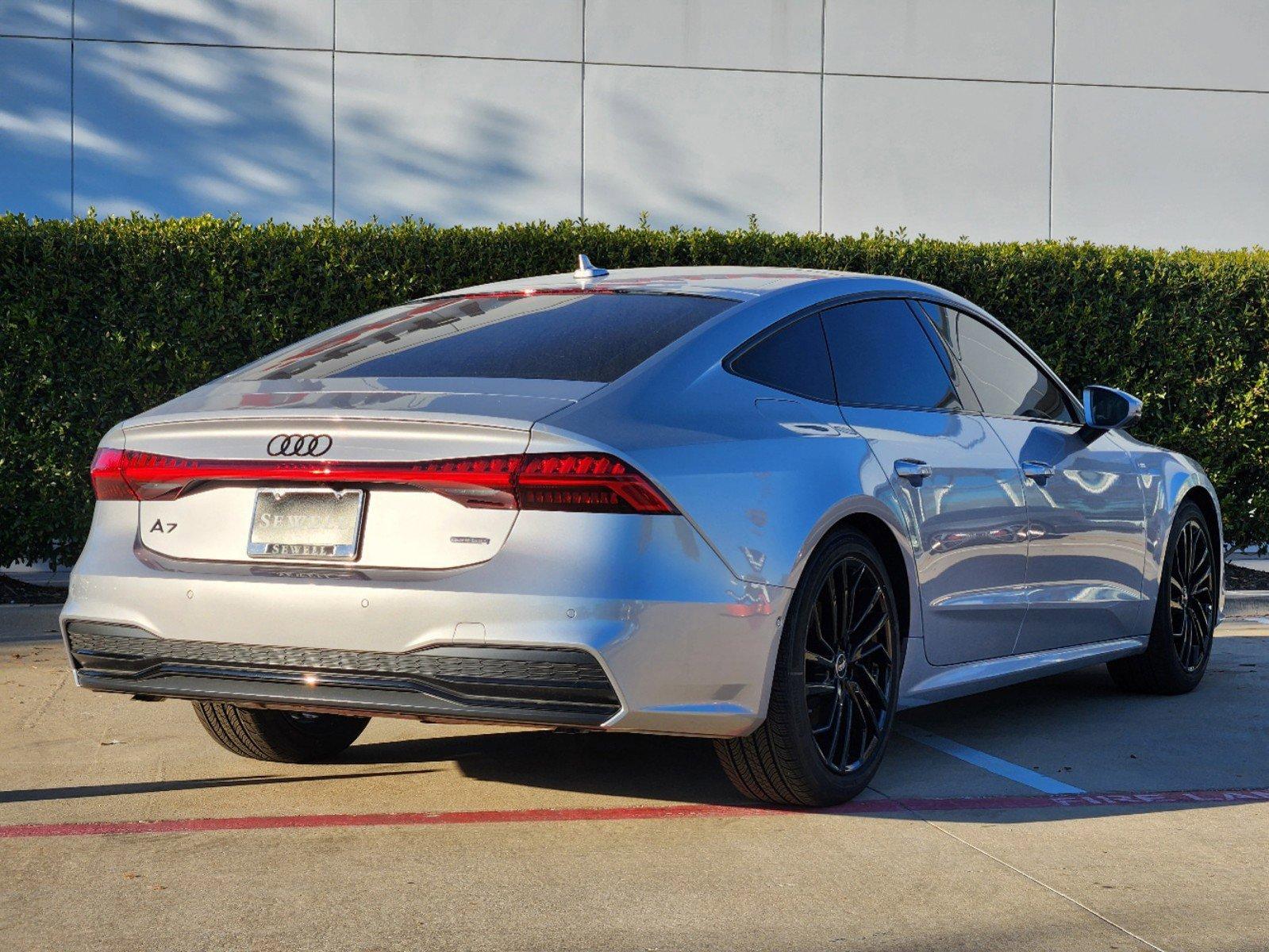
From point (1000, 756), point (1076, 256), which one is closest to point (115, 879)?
point (1000, 756)

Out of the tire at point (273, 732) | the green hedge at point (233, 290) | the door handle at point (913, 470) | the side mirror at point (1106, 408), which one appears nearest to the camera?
the door handle at point (913, 470)

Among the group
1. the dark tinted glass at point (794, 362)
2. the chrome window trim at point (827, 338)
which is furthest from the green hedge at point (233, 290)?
the dark tinted glass at point (794, 362)

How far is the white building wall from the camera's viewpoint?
1340 centimetres

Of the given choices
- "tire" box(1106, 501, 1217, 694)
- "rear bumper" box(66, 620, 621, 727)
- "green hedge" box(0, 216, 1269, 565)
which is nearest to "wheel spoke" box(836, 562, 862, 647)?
"rear bumper" box(66, 620, 621, 727)

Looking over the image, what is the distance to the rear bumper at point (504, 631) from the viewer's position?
415cm

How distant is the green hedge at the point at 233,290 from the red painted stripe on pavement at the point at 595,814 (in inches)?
213

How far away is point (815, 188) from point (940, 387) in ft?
27.9

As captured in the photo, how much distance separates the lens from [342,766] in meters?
5.55

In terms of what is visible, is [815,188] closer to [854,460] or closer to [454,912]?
[854,460]

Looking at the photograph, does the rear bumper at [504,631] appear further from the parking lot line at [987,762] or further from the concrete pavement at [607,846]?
the parking lot line at [987,762]

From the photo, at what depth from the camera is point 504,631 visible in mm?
4145

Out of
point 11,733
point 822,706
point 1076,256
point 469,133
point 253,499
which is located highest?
point 469,133

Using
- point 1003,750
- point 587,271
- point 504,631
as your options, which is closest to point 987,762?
point 1003,750

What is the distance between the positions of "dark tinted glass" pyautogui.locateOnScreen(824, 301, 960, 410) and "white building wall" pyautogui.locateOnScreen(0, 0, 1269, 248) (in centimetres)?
810
